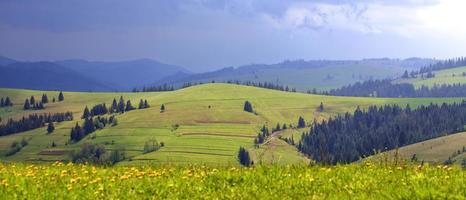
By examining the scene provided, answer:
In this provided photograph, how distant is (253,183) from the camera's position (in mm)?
14641

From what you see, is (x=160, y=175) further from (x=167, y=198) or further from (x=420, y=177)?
(x=420, y=177)

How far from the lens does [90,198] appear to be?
13570 millimetres

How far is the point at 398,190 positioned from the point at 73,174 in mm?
9504

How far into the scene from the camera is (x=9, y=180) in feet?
52.5

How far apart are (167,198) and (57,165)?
7780mm

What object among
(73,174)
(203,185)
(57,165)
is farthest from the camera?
(57,165)

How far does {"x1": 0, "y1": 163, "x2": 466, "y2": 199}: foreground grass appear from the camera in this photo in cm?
1281

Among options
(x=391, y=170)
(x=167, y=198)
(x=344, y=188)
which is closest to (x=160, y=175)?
(x=167, y=198)

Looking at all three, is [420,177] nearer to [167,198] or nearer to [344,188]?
[344,188]

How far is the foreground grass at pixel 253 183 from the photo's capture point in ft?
42.0

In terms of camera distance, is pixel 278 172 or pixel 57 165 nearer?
pixel 278 172

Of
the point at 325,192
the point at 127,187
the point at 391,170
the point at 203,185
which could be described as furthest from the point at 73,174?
the point at 391,170

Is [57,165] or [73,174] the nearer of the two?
[73,174]

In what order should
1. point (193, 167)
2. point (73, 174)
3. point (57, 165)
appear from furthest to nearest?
1. point (57, 165)
2. point (193, 167)
3. point (73, 174)
